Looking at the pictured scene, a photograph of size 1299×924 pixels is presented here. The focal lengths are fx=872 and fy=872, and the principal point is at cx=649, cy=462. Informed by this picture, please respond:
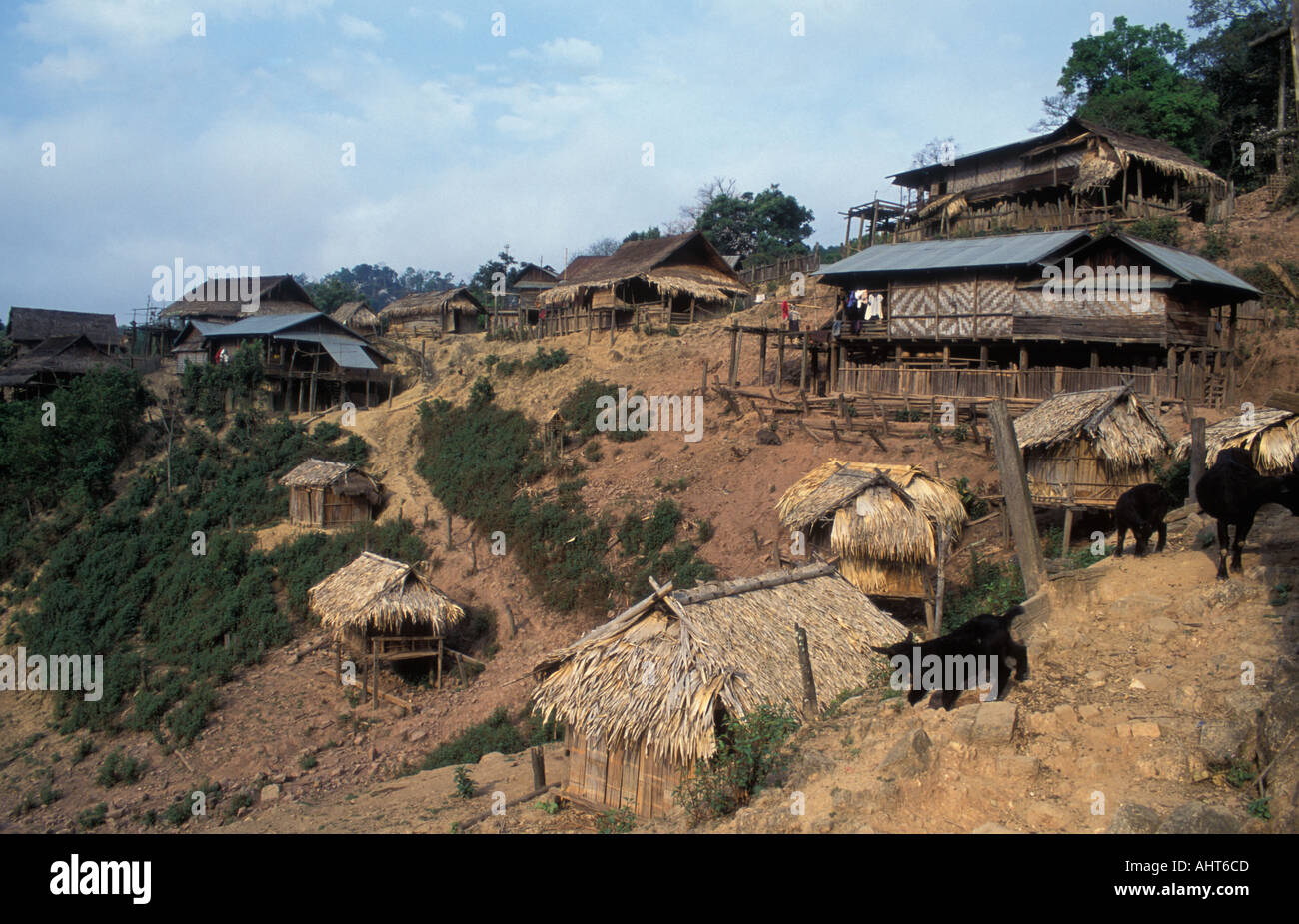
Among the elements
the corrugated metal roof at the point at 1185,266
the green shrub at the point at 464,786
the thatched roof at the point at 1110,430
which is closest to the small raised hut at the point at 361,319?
the corrugated metal roof at the point at 1185,266

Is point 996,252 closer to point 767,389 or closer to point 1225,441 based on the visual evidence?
point 767,389

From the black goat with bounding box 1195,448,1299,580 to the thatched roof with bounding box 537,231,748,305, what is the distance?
26.4 meters

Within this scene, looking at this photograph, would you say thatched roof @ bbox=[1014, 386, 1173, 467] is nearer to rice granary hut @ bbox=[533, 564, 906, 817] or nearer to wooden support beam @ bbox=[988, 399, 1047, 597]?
rice granary hut @ bbox=[533, 564, 906, 817]

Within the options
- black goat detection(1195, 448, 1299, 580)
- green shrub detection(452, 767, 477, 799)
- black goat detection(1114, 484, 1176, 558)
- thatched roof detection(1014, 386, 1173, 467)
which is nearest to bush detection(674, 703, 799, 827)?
black goat detection(1195, 448, 1299, 580)

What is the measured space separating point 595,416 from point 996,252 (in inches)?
484

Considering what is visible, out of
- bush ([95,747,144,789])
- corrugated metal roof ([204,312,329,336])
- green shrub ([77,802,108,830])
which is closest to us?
green shrub ([77,802,108,830])

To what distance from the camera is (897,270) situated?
24.5 m

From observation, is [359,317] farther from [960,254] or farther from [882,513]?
[882,513]

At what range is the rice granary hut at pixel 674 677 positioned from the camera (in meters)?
9.25

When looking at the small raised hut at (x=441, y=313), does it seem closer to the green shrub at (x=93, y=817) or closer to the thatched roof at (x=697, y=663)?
the green shrub at (x=93, y=817)

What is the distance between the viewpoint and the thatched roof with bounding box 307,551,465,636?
18.2 meters

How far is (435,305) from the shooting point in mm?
42781
